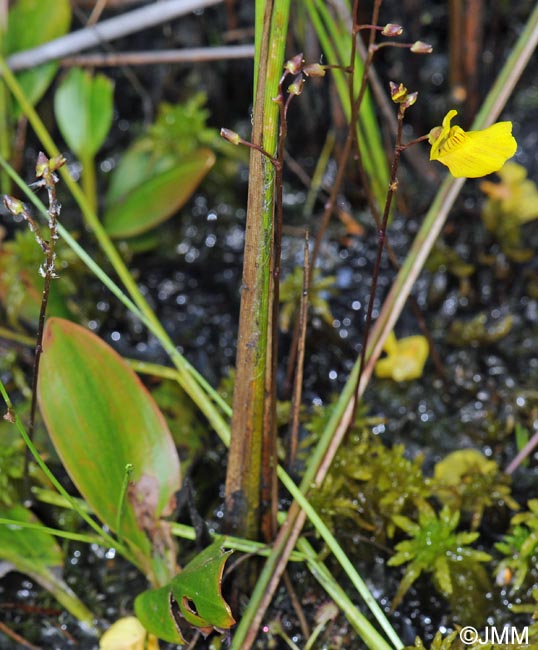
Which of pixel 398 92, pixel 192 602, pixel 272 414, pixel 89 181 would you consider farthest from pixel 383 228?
pixel 89 181

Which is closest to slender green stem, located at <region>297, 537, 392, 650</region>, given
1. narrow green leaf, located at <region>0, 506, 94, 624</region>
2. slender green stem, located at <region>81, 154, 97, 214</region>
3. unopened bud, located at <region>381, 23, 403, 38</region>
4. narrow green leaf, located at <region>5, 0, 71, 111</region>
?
narrow green leaf, located at <region>0, 506, 94, 624</region>

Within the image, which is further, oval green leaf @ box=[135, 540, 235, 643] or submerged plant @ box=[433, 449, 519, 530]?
submerged plant @ box=[433, 449, 519, 530]

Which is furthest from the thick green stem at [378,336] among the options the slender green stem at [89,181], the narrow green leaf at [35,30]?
the narrow green leaf at [35,30]

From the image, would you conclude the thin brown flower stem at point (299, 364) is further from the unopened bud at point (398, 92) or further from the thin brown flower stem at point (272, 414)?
the unopened bud at point (398, 92)

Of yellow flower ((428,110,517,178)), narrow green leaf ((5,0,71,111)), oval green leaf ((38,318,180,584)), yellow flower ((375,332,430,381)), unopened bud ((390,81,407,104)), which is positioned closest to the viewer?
yellow flower ((428,110,517,178))

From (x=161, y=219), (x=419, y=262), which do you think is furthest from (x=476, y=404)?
(x=161, y=219)

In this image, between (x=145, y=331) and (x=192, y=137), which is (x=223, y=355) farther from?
(x=192, y=137)

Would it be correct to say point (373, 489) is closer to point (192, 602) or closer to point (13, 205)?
point (192, 602)

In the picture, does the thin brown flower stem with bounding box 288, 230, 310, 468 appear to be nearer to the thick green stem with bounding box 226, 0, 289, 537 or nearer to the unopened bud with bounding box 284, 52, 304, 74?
the thick green stem with bounding box 226, 0, 289, 537

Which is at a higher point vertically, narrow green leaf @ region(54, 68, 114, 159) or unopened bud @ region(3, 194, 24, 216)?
narrow green leaf @ region(54, 68, 114, 159)
